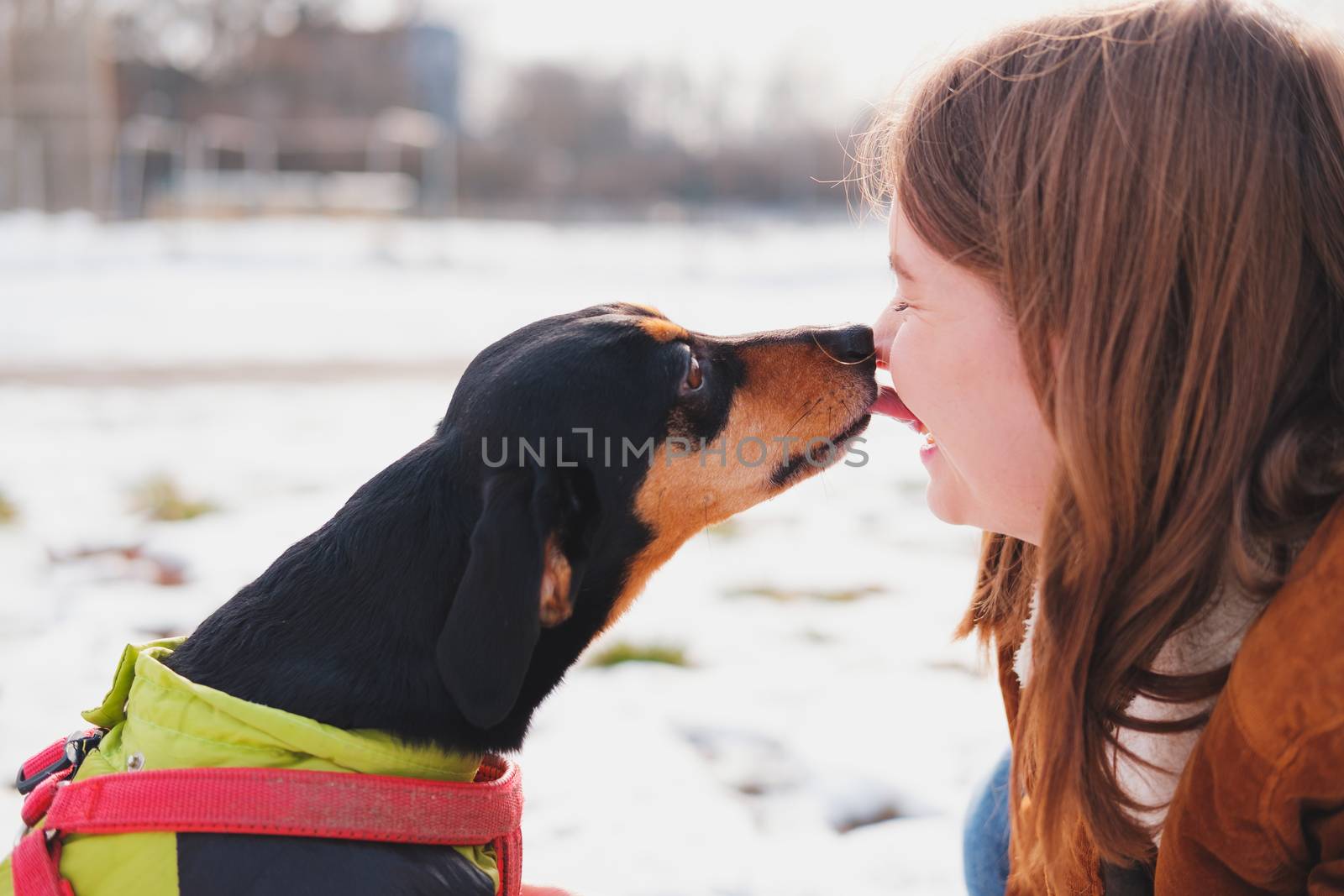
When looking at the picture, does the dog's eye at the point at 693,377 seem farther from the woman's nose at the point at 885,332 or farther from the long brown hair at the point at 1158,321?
the long brown hair at the point at 1158,321

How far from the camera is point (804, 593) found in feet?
14.7

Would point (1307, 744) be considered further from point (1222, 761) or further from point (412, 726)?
point (412, 726)

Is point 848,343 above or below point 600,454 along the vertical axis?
above

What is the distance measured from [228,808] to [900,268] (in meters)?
1.40

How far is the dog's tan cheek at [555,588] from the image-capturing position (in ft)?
6.69

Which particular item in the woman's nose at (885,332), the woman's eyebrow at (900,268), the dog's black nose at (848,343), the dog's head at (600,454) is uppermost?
the woman's eyebrow at (900,268)

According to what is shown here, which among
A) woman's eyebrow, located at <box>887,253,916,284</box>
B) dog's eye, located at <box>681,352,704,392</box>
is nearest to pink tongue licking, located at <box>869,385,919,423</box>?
dog's eye, located at <box>681,352,704,392</box>

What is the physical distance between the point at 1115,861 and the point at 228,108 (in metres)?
31.5

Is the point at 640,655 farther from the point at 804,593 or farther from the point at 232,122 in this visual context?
the point at 232,122

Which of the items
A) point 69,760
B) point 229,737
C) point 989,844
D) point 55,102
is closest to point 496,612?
point 229,737

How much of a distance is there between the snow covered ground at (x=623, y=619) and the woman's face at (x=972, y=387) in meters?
→ 1.15

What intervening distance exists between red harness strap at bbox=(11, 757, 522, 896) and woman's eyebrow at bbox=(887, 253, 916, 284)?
1175mm

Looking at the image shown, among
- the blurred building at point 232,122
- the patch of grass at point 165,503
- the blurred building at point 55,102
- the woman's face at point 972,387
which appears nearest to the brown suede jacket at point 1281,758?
the woman's face at point 972,387

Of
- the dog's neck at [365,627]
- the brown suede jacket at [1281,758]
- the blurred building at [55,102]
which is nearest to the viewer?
the brown suede jacket at [1281,758]
